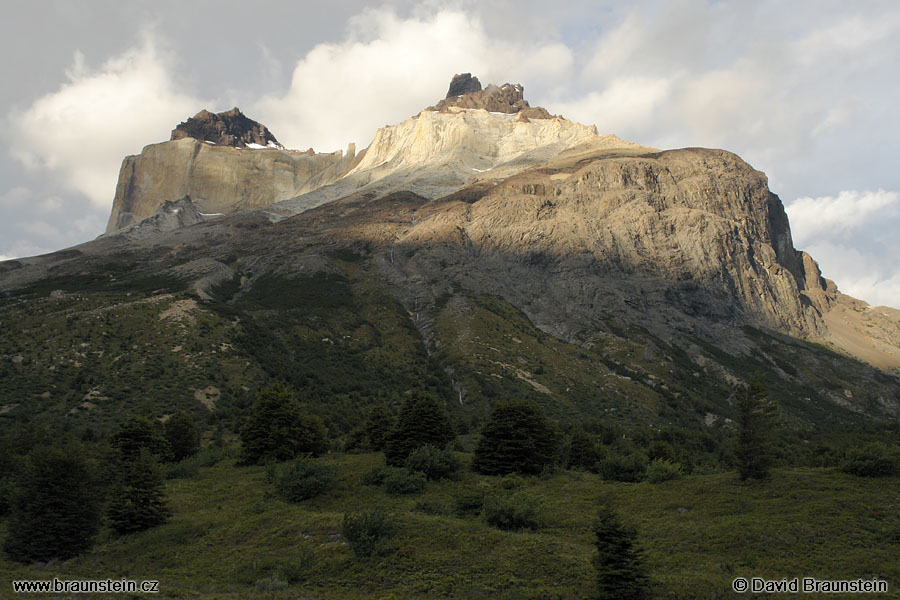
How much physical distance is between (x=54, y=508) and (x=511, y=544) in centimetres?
2041

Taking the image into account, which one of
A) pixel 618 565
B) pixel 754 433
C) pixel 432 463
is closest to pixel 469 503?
pixel 432 463

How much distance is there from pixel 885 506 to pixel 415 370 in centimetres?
7432

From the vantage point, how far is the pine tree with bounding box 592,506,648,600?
17578 mm

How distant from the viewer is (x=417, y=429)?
131 ft

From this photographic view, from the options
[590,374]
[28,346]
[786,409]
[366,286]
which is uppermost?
[366,286]

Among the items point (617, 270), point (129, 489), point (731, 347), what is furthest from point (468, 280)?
point (129, 489)

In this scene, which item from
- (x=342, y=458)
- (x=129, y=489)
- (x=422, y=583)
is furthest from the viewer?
(x=342, y=458)

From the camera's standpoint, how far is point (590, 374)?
97188mm

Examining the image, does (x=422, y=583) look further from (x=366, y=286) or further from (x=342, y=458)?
(x=366, y=286)

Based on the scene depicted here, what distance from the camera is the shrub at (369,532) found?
22.6 m

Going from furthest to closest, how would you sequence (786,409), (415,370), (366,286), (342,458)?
(366,286) < (786,409) < (415,370) < (342,458)

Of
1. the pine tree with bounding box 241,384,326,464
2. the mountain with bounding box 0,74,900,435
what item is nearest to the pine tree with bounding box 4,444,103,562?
the pine tree with bounding box 241,384,326,464

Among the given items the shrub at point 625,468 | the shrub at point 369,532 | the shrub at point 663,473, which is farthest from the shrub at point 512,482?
the shrub at point 369,532

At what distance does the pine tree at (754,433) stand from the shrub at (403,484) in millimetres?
17847
